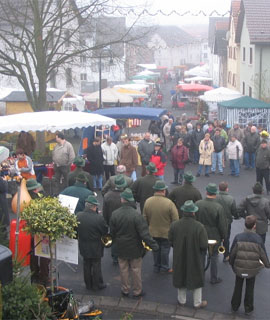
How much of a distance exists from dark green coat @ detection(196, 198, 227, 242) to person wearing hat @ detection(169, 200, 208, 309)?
2.81 feet

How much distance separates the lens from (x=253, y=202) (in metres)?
9.89

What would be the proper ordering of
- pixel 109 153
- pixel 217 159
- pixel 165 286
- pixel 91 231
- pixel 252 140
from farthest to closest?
pixel 252 140 < pixel 217 159 < pixel 109 153 < pixel 165 286 < pixel 91 231

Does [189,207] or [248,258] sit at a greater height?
[189,207]

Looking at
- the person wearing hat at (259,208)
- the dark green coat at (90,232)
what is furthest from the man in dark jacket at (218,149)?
the dark green coat at (90,232)

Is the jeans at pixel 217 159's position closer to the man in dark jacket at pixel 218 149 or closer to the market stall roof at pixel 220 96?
the man in dark jacket at pixel 218 149

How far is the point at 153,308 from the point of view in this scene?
8289 mm

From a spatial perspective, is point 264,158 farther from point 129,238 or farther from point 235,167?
point 129,238

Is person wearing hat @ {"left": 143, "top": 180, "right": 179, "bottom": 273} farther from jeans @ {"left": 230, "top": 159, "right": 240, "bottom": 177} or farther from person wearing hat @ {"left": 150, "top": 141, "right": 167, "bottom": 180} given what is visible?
jeans @ {"left": 230, "top": 159, "right": 240, "bottom": 177}

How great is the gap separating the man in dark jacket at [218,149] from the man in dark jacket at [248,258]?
10.4m

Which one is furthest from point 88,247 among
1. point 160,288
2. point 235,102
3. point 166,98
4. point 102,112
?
point 166,98

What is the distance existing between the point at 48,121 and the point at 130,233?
7978 mm

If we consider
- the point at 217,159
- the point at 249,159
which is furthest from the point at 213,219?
the point at 249,159

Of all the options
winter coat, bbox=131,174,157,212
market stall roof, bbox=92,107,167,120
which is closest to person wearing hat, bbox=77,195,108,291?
winter coat, bbox=131,174,157,212

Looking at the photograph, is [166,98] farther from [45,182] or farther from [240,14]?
[45,182]
